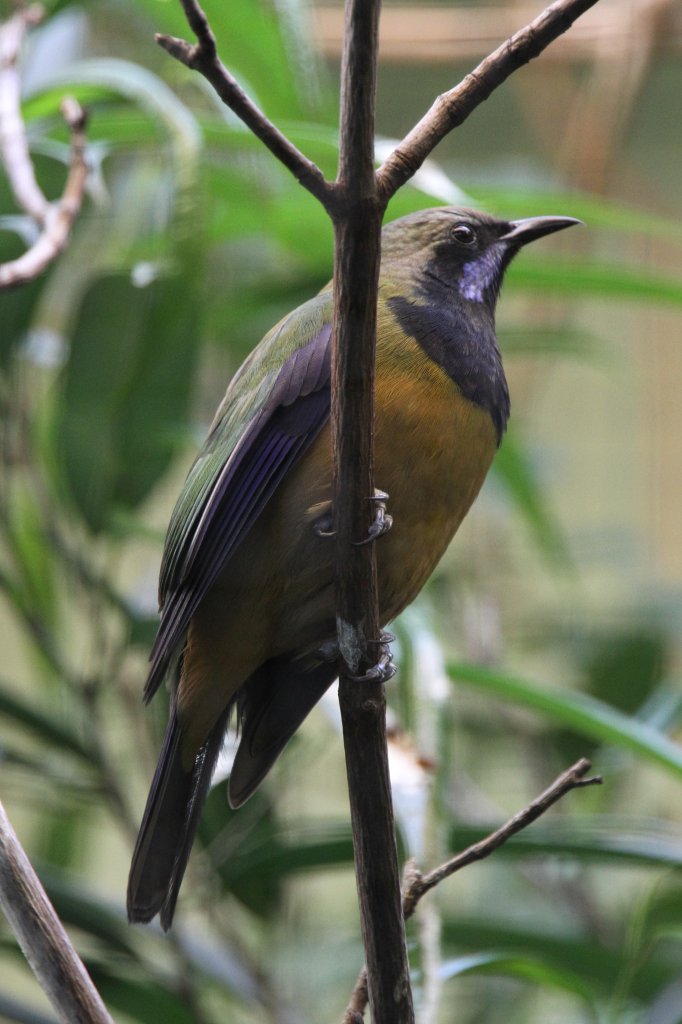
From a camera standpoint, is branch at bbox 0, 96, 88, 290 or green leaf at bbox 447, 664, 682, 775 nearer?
branch at bbox 0, 96, 88, 290

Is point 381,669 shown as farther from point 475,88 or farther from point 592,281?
point 592,281

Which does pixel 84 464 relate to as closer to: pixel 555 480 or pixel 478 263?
pixel 478 263

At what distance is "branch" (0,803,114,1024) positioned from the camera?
3.99ft

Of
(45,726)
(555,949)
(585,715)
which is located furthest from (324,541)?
(555,949)

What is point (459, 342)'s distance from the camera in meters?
1.87

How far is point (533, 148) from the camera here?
216 inches

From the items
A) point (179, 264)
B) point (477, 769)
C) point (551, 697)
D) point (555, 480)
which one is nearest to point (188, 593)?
point (551, 697)

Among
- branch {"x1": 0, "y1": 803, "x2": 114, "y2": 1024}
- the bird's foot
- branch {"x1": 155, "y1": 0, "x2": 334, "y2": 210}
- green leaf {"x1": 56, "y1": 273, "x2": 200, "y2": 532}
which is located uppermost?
green leaf {"x1": 56, "y1": 273, "x2": 200, "y2": 532}

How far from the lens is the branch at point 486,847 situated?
1.27 meters

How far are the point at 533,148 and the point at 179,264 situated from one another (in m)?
3.38

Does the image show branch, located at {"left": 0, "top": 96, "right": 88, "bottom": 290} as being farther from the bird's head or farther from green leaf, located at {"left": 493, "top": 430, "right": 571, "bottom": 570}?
green leaf, located at {"left": 493, "top": 430, "right": 571, "bottom": 570}

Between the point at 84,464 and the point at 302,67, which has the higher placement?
the point at 302,67

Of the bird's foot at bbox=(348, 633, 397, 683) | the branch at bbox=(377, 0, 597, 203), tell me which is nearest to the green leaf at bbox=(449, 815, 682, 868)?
the bird's foot at bbox=(348, 633, 397, 683)

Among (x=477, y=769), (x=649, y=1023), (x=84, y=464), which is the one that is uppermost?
(x=477, y=769)
